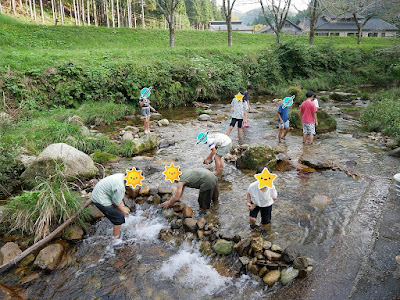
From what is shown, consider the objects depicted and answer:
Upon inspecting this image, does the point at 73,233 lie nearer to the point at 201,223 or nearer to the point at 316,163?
the point at 201,223

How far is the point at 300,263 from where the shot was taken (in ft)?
13.2

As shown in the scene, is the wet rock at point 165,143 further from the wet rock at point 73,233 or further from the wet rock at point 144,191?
the wet rock at point 73,233

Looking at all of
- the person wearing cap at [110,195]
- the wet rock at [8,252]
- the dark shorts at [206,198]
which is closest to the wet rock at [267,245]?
the dark shorts at [206,198]

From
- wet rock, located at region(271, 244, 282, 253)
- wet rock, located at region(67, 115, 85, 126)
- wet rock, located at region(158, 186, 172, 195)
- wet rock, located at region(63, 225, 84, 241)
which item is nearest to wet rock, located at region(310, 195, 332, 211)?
wet rock, located at region(271, 244, 282, 253)

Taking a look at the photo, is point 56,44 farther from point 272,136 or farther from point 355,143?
point 355,143

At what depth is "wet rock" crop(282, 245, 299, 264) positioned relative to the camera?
4145 mm

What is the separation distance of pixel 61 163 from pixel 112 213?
7.68ft

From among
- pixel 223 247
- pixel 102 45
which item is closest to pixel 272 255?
pixel 223 247

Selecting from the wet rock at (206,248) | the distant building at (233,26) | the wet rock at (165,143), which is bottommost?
the wet rock at (206,248)

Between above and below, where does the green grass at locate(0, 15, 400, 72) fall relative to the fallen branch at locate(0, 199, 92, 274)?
above

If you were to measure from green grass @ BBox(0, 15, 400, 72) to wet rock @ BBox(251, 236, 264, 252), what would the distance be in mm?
12165

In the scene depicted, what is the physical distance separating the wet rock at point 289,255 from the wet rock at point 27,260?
154 inches

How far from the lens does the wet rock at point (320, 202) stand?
580 centimetres

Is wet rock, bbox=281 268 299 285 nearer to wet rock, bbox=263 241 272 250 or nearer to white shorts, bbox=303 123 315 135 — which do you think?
wet rock, bbox=263 241 272 250
